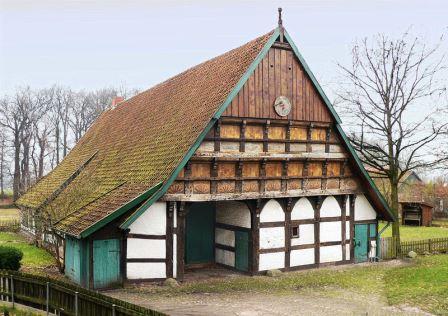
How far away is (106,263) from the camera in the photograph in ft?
55.6

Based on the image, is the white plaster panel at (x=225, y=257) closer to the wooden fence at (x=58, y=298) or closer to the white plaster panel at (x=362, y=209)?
the white plaster panel at (x=362, y=209)

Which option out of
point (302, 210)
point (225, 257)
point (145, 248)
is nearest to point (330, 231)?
point (302, 210)

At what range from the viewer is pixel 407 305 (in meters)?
15.0

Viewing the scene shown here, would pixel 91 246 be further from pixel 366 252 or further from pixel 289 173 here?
pixel 366 252

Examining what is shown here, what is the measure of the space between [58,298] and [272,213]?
996cm

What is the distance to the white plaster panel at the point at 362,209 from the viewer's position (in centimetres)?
2294

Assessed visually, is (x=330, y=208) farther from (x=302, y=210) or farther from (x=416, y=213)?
(x=416, y=213)

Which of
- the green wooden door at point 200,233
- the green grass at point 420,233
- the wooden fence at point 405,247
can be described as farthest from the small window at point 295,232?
the green grass at point 420,233

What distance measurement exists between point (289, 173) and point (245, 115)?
3372mm

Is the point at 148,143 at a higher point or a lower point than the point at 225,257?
higher

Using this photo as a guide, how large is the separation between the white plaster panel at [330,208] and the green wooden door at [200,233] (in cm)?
495

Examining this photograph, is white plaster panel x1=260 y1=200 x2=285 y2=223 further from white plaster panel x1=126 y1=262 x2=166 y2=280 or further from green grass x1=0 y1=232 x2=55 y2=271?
green grass x1=0 y1=232 x2=55 y2=271

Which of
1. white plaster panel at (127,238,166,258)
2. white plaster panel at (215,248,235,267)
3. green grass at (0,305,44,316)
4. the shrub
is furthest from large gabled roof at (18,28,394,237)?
white plaster panel at (215,248,235,267)

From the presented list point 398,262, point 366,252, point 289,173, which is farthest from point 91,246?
point 398,262
